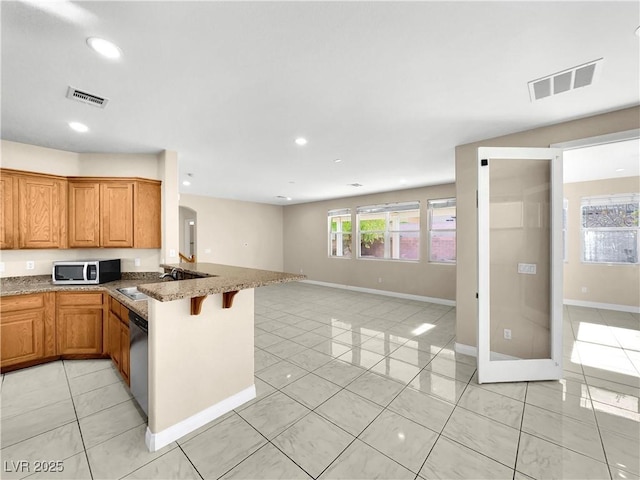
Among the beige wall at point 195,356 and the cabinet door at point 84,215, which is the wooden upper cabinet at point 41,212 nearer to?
the cabinet door at point 84,215

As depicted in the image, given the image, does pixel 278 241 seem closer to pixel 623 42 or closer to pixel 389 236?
pixel 389 236

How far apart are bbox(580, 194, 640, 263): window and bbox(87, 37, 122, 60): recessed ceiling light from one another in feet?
26.8

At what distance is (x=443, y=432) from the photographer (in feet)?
6.38

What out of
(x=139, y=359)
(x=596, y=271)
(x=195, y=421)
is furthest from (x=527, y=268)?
(x=596, y=271)

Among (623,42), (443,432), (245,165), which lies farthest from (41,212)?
(623,42)

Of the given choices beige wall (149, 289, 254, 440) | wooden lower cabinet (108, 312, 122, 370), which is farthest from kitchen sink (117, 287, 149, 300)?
beige wall (149, 289, 254, 440)

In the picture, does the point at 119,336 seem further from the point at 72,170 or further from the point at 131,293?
the point at 72,170

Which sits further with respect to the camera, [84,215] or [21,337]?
[84,215]

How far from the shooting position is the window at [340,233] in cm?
785

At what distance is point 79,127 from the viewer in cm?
275

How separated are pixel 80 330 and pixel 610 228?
30.5ft

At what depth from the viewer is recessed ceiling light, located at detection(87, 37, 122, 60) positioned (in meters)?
1.55

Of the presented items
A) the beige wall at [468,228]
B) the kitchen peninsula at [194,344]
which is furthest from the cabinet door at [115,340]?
the beige wall at [468,228]

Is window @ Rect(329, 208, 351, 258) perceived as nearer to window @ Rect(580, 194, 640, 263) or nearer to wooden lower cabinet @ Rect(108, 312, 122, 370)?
window @ Rect(580, 194, 640, 263)
